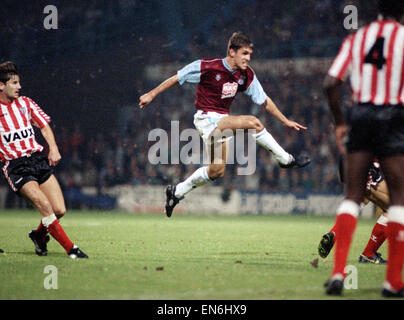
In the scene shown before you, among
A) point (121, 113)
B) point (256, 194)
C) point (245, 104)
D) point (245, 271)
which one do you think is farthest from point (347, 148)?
point (121, 113)

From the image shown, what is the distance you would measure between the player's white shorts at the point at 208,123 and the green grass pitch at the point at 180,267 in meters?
1.37

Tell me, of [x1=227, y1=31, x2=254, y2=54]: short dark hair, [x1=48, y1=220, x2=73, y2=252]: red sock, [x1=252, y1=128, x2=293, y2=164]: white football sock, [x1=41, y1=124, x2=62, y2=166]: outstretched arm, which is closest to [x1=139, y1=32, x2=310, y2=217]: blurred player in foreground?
[x1=227, y1=31, x2=254, y2=54]: short dark hair

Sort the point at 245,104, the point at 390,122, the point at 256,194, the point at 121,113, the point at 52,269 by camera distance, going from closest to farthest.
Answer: the point at 390,122
the point at 52,269
the point at 256,194
the point at 245,104
the point at 121,113

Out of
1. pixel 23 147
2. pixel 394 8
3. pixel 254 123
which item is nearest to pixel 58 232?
pixel 23 147

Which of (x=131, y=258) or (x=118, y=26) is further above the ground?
(x=118, y=26)

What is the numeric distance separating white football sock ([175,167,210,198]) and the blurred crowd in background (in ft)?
31.8

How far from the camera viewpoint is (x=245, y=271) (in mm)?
5824

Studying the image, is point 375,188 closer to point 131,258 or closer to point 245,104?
point 131,258

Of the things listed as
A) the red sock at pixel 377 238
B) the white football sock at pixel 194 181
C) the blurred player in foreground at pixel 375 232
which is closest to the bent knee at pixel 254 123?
the white football sock at pixel 194 181

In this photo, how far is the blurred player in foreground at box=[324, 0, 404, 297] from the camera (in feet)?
14.4

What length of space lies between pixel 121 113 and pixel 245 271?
15445 mm

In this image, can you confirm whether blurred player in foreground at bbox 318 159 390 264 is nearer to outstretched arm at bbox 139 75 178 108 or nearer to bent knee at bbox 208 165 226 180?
bent knee at bbox 208 165 226 180

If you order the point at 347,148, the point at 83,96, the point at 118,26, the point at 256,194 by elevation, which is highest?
the point at 118,26

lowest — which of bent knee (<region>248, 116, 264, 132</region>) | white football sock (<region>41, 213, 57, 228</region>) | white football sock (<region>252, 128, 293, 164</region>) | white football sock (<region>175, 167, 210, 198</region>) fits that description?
white football sock (<region>41, 213, 57, 228</region>)
